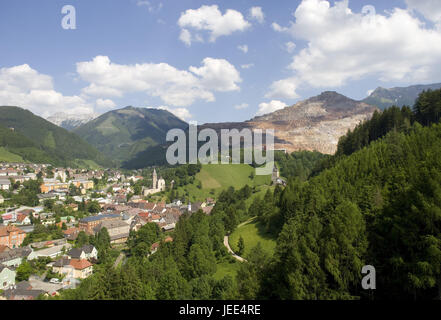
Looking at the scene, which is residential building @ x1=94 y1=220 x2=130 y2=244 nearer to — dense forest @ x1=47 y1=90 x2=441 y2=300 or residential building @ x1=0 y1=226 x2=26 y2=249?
residential building @ x1=0 y1=226 x2=26 y2=249

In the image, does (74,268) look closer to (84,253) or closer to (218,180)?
(84,253)

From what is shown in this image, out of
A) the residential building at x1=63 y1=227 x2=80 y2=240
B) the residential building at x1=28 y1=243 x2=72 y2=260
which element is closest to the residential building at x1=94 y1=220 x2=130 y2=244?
the residential building at x1=63 y1=227 x2=80 y2=240

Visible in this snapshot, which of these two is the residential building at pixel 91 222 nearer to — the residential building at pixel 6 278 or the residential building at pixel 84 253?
the residential building at pixel 84 253

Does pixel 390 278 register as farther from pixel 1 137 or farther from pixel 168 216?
pixel 1 137

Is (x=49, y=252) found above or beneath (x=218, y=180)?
beneath

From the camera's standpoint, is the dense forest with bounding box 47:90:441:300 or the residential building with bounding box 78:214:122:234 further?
the residential building with bounding box 78:214:122:234

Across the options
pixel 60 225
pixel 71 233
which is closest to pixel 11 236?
pixel 71 233
